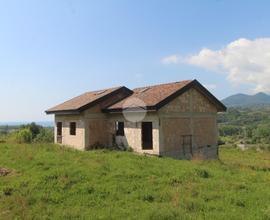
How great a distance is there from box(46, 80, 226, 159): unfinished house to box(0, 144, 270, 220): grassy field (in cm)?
496

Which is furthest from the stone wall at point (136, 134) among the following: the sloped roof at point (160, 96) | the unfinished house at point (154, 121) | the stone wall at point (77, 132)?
the stone wall at point (77, 132)

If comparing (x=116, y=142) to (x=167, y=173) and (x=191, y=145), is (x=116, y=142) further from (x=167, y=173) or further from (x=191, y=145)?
(x=167, y=173)

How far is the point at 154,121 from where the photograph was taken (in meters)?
18.0

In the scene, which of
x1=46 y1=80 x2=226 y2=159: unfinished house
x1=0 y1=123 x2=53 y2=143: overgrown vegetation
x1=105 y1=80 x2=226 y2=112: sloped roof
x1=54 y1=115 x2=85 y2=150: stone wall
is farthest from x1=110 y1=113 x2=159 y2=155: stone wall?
x1=0 y1=123 x2=53 y2=143: overgrown vegetation

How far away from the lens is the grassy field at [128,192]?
761 cm

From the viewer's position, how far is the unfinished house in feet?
59.4

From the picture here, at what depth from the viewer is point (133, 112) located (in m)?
19.1

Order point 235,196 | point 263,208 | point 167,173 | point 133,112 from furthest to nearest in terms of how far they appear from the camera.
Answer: point 133,112
point 167,173
point 235,196
point 263,208

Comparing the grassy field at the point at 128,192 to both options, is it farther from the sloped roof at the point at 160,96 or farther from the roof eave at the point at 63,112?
the roof eave at the point at 63,112

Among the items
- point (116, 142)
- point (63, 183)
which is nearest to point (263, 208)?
point (63, 183)

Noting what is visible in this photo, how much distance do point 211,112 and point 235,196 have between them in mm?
12974

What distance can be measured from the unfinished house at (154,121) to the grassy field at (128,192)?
4960 mm

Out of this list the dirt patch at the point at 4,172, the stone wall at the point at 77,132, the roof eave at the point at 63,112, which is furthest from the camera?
the roof eave at the point at 63,112

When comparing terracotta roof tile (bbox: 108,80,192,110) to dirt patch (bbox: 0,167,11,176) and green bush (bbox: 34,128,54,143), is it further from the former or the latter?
green bush (bbox: 34,128,54,143)
